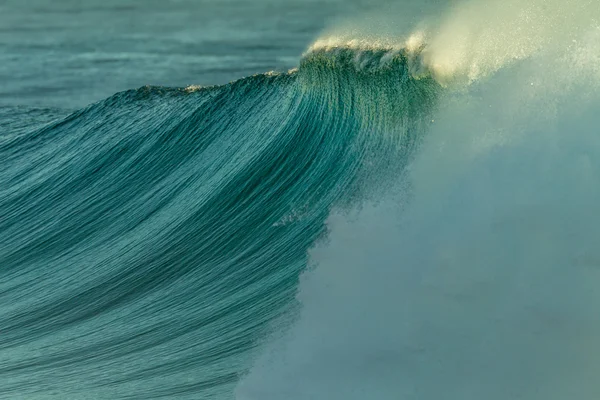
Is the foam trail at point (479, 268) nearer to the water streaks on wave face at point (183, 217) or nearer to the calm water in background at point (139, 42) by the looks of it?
the water streaks on wave face at point (183, 217)

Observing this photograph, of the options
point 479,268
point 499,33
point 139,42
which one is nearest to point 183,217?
point 499,33

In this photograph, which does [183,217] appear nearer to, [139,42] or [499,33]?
[499,33]

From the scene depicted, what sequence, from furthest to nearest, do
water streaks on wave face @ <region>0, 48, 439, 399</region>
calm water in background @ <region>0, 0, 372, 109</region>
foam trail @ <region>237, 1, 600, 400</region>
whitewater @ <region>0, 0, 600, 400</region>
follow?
calm water in background @ <region>0, 0, 372, 109</region>
water streaks on wave face @ <region>0, 48, 439, 399</region>
whitewater @ <region>0, 0, 600, 400</region>
foam trail @ <region>237, 1, 600, 400</region>

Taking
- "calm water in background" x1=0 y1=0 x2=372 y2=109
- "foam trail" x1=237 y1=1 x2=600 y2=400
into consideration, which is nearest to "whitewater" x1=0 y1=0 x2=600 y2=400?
"foam trail" x1=237 y1=1 x2=600 y2=400

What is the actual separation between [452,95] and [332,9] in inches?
588

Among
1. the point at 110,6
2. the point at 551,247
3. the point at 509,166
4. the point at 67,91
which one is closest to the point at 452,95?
the point at 509,166

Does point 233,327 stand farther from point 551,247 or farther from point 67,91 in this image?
point 67,91

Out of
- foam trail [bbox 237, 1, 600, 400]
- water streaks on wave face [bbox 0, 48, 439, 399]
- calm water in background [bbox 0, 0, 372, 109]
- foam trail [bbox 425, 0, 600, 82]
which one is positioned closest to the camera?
foam trail [bbox 237, 1, 600, 400]

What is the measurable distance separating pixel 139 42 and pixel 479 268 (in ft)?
52.1

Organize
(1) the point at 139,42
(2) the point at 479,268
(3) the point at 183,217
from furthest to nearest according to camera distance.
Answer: (1) the point at 139,42
(3) the point at 183,217
(2) the point at 479,268

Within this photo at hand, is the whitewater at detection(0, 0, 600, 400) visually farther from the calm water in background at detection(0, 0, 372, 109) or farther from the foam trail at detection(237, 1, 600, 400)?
the calm water in background at detection(0, 0, 372, 109)

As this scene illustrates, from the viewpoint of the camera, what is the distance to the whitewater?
5.80 metres

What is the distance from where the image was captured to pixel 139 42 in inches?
821

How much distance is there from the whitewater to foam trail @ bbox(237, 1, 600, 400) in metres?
0.01
